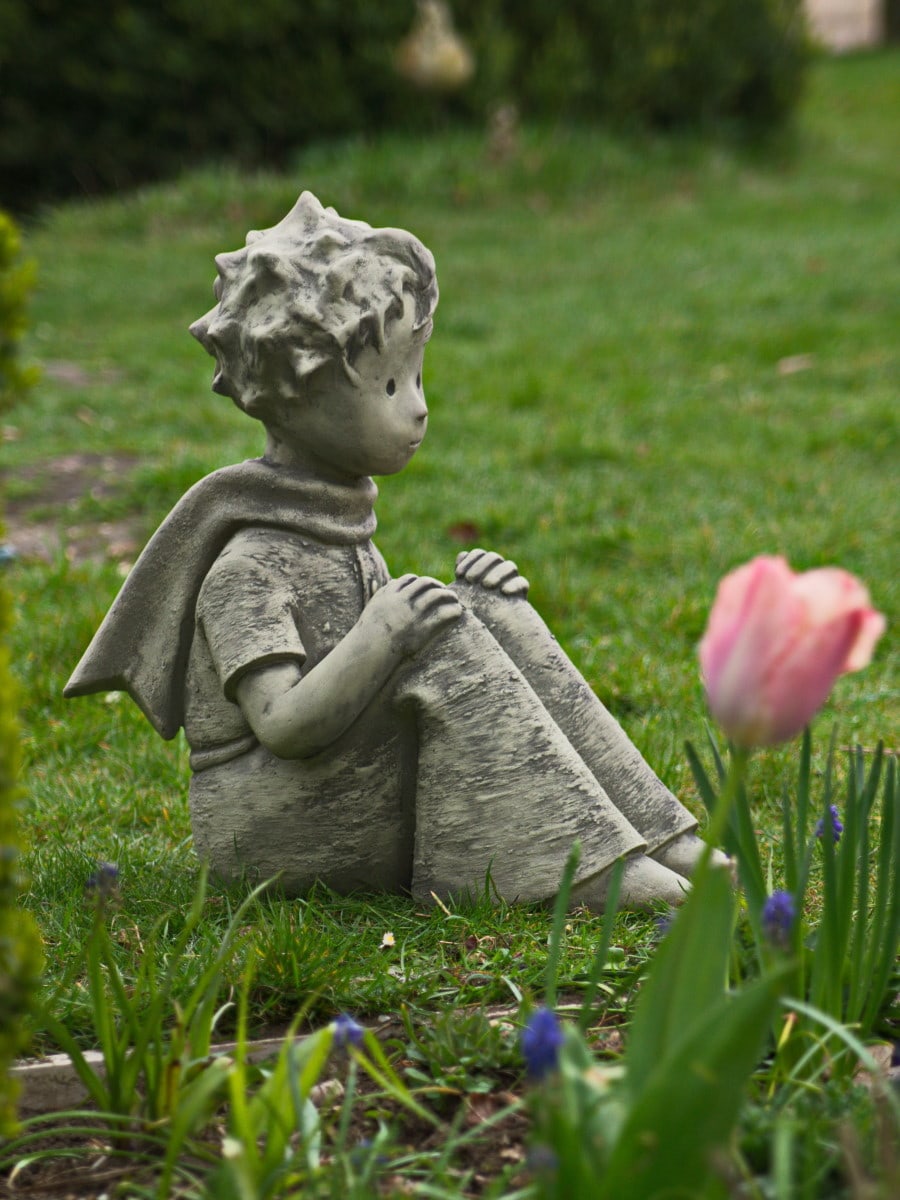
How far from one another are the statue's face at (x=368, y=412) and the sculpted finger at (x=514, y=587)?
0.37m

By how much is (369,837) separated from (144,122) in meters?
10.4

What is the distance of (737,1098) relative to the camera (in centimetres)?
165

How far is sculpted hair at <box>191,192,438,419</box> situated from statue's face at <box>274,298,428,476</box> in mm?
29

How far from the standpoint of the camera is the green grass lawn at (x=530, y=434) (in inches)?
114

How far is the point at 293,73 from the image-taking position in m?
11.3

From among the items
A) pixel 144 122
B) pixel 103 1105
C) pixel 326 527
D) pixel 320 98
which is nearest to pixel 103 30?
pixel 144 122

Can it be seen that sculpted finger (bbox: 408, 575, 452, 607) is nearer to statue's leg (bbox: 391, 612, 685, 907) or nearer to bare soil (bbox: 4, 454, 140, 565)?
statue's leg (bbox: 391, 612, 685, 907)

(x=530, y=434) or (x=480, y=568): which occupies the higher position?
(x=480, y=568)

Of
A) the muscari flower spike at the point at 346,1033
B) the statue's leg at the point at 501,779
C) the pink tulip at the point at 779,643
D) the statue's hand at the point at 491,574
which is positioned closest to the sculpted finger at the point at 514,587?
the statue's hand at the point at 491,574

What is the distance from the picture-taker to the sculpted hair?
2623 mm

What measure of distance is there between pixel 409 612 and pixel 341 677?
181 mm

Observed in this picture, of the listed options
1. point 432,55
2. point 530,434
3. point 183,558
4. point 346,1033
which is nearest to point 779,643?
point 346,1033

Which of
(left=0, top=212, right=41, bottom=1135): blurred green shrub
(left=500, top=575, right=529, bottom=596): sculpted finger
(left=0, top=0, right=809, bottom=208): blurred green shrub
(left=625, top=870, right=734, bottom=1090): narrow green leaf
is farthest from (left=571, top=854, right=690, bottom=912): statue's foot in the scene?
(left=0, top=0, right=809, bottom=208): blurred green shrub

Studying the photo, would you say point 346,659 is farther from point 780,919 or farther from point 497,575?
point 780,919
